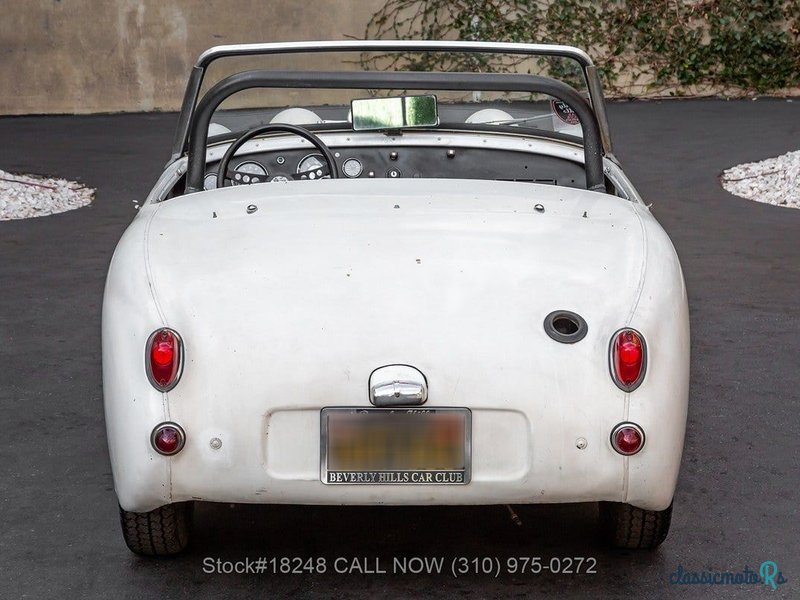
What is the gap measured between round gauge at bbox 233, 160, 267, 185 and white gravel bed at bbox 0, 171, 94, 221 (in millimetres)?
5730

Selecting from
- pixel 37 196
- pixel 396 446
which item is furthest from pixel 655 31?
pixel 396 446

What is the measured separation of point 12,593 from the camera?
128 inches

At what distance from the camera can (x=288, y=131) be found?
4.17 meters

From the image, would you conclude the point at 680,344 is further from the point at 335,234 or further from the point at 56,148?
the point at 56,148

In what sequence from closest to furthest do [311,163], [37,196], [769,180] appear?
[311,163] < [37,196] < [769,180]

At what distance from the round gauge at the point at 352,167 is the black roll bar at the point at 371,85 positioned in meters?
0.65

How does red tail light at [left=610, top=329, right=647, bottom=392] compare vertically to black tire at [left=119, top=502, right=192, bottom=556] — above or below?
above

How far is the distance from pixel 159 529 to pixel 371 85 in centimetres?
153

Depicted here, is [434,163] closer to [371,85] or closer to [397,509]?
[371,85]

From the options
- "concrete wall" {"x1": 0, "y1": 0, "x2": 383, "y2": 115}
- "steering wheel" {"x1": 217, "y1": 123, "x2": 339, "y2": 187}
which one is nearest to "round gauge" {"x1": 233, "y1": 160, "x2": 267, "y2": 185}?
"steering wheel" {"x1": 217, "y1": 123, "x2": 339, "y2": 187}

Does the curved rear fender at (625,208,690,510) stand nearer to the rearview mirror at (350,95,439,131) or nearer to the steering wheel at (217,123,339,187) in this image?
the steering wheel at (217,123,339,187)

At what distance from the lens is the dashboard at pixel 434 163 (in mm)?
4520

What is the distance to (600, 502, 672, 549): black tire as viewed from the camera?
332cm

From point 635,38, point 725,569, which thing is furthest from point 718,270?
point 635,38
